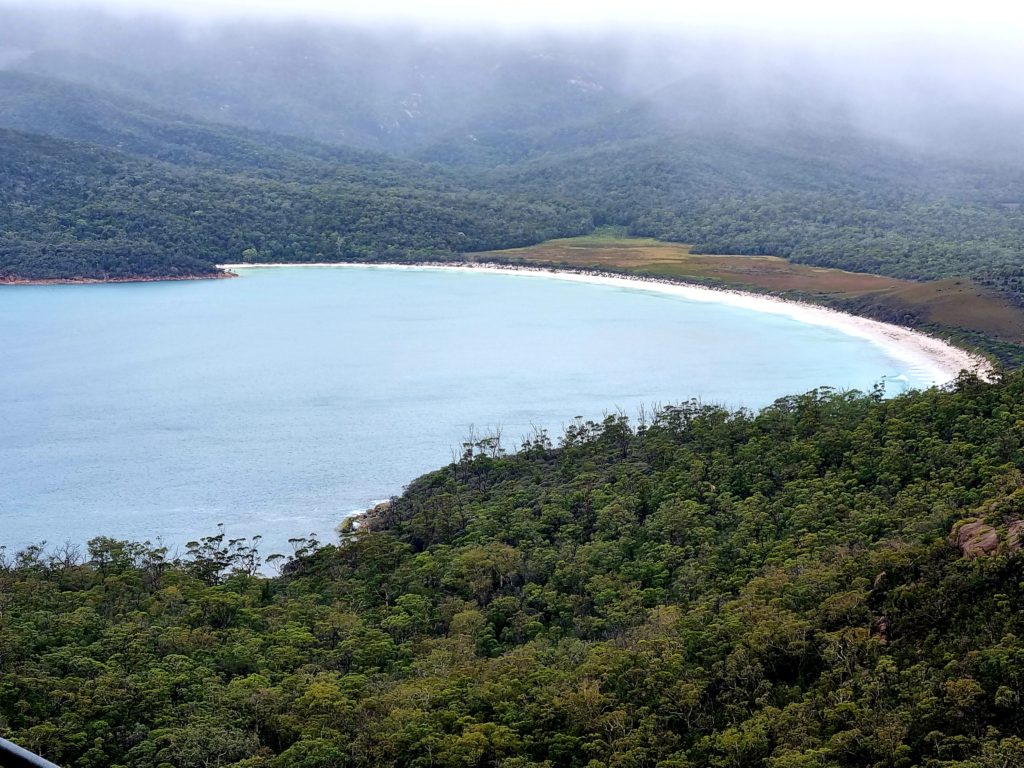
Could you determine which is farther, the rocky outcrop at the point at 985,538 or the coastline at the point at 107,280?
the coastline at the point at 107,280

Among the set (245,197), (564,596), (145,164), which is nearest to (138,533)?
(564,596)

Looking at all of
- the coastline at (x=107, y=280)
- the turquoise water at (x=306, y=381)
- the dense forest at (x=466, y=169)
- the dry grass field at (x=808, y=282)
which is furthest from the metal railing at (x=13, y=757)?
the coastline at (x=107, y=280)

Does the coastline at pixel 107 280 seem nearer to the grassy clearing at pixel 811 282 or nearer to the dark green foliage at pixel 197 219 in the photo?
the dark green foliage at pixel 197 219

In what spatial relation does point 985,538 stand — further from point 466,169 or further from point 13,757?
point 466,169

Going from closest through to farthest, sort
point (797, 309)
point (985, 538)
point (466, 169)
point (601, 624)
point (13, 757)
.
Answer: point (13, 757)
point (985, 538)
point (601, 624)
point (797, 309)
point (466, 169)

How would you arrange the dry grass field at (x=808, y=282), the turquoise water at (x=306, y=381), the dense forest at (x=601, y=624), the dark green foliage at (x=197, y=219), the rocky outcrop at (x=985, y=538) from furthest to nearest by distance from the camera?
1. the dark green foliage at (x=197, y=219)
2. the dry grass field at (x=808, y=282)
3. the turquoise water at (x=306, y=381)
4. the rocky outcrop at (x=985, y=538)
5. the dense forest at (x=601, y=624)

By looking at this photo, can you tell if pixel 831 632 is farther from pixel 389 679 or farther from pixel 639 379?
pixel 639 379

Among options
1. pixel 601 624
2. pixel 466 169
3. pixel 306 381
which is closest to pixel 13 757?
pixel 601 624
